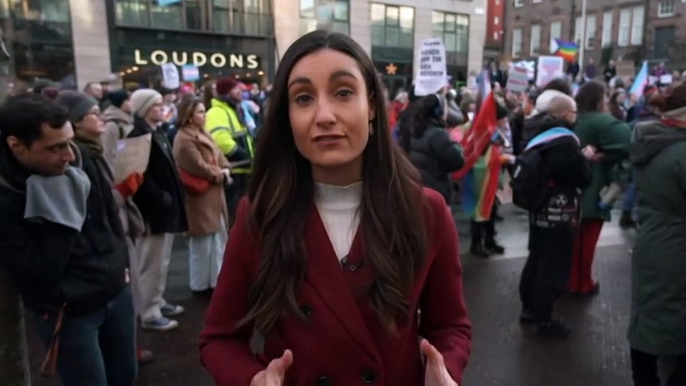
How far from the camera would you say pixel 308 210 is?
1533 mm

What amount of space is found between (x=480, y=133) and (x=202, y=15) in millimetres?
20173

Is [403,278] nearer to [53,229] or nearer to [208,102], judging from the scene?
[53,229]

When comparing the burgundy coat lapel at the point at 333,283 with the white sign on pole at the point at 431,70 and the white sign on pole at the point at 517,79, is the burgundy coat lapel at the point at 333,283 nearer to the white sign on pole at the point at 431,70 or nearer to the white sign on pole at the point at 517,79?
the white sign on pole at the point at 431,70

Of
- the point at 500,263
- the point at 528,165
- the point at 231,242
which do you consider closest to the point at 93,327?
the point at 231,242

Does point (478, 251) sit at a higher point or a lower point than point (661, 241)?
lower

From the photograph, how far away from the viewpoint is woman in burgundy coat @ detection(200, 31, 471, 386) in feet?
4.62

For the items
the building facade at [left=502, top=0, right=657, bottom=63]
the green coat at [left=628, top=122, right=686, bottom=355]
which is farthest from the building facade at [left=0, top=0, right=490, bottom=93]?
the green coat at [left=628, top=122, right=686, bottom=355]

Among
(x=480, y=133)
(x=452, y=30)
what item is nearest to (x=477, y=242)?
(x=480, y=133)

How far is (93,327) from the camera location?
2.56 m

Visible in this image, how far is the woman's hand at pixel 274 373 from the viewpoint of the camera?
51.9 inches

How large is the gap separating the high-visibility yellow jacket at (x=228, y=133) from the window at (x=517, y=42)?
4793 cm

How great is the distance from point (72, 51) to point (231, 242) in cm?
2203

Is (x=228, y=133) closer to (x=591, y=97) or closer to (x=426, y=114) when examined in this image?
(x=426, y=114)

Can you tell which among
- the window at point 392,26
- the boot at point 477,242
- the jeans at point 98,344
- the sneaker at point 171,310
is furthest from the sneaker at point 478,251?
the window at point 392,26
